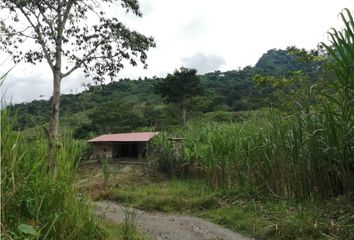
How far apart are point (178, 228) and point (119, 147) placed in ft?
47.4

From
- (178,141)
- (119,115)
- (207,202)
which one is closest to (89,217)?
A: (207,202)

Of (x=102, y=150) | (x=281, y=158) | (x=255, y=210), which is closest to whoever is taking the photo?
(x=281, y=158)

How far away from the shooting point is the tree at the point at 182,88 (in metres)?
28.7

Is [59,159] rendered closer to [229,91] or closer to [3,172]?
[3,172]

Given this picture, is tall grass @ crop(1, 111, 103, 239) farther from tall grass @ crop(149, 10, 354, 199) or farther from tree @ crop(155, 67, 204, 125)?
tree @ crop(155, 67, 204, 125)

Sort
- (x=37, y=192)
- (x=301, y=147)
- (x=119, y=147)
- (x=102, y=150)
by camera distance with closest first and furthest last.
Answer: (x=37, y=192), (x=301, y=147), (x=102, y=150), (x=119, y=147)

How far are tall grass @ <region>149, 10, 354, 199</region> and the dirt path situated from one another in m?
1.07

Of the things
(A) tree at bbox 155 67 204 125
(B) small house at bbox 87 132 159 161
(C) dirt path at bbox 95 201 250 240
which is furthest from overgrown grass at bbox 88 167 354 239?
(A) tree at bbox 155 67 204 125

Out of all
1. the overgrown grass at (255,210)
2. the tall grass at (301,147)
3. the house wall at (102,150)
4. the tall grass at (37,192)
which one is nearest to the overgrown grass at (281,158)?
the tall grass at (301,147)

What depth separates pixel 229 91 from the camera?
36062 mm

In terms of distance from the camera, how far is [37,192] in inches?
106

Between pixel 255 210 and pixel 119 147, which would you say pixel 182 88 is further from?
pixel 255 210

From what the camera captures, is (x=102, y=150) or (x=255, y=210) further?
(x=102, y=150)

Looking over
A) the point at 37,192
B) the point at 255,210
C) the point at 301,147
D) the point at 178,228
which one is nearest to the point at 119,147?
the point at 178,228
